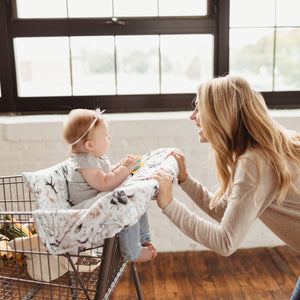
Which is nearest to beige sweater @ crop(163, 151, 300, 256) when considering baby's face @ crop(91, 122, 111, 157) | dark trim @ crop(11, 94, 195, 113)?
baby's face @ crop(91, 122, 111, 157)

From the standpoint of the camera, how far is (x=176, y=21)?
280 cm

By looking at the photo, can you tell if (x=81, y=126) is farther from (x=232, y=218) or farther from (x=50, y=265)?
(x=232, y=218)

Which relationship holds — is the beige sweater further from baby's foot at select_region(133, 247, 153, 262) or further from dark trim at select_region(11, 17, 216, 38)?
dark trim at select_region(11, 17, 216, 38)

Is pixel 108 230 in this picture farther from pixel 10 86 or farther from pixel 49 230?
pixel 10 86

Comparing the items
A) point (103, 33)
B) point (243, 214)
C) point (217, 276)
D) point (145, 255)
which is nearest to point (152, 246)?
point (145, 255)

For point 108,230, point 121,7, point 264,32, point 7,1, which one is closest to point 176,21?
point 121,7

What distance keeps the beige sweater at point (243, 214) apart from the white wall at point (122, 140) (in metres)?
1.12

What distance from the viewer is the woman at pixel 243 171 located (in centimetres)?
148

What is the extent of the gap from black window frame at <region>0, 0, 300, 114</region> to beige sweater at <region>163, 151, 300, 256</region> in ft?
4.77

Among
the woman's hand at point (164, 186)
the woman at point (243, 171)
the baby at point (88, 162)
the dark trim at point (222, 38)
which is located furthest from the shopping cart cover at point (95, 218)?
the dark trim at point (222, 38)

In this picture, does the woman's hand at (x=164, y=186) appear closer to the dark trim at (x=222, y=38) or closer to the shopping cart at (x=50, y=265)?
the shopping cart at (x=50, y=265)

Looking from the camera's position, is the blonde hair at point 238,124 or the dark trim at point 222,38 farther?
the dark trim at point 222,38

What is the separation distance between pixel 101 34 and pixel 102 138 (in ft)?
3.83

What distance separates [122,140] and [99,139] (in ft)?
2.85
